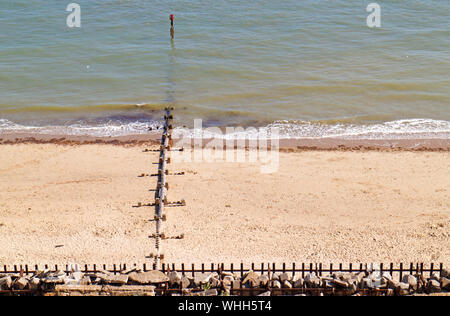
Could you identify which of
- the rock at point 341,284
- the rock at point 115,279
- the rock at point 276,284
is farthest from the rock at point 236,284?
the rock at point 115,279

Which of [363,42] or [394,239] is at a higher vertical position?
[363,42]

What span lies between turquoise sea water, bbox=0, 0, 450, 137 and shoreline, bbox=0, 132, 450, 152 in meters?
0.81

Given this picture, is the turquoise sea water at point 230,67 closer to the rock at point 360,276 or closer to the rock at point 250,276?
the rock at point 360,276

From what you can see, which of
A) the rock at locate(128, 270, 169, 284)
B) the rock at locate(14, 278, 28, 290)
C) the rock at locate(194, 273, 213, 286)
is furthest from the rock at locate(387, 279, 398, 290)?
the rock at locate(14, 278, 28, 290)

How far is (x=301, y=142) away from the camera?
23328 millimetres

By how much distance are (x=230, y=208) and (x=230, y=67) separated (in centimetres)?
1657

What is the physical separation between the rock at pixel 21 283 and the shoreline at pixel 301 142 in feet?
37.1

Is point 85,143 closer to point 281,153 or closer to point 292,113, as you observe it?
point 281,153

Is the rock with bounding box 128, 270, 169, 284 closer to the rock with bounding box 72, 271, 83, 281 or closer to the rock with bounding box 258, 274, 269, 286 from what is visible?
the rock with bounding box 72, 271, 83, 281

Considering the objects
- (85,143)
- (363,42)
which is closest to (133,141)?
(85,143)

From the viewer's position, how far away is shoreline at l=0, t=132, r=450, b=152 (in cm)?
2258

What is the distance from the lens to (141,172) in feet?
66.4
